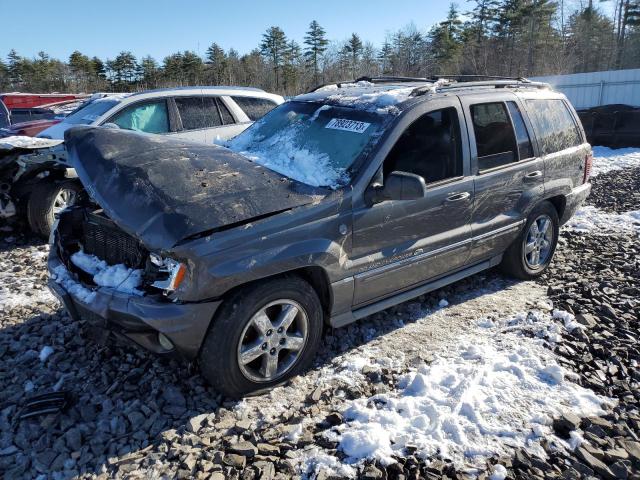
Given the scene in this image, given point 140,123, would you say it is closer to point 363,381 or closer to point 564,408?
point 363,381

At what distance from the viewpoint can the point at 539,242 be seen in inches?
197

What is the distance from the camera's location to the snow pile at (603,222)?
647cm

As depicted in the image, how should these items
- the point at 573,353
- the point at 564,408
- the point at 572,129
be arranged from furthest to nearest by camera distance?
the point at 572,129 → the point at 573,353 → the point at 564,408

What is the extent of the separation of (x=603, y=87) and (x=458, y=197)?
18.2 metres

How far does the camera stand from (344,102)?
403 centimetres

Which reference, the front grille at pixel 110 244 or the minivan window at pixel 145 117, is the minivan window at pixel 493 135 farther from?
the minivan window at pixel 145 117

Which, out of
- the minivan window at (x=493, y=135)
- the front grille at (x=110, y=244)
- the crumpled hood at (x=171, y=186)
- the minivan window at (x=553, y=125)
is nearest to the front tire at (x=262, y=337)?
the crumpled hood at (x=171, y=186)

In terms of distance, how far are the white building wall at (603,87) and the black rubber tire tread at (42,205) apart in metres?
19.2

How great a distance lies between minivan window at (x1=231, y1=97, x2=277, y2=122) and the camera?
7.59 metres

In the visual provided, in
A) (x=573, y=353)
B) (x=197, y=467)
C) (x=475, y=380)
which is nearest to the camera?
(x=197, y=467)

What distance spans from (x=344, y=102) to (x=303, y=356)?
2103 millimetres

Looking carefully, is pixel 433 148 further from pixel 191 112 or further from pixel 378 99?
pixel 191 112

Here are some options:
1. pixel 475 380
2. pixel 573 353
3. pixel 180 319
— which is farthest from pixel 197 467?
pixel 573 353

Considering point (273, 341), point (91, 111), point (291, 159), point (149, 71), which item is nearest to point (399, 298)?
point (273, 341)
